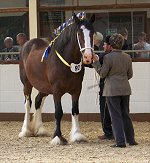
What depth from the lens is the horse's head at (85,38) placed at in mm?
8406

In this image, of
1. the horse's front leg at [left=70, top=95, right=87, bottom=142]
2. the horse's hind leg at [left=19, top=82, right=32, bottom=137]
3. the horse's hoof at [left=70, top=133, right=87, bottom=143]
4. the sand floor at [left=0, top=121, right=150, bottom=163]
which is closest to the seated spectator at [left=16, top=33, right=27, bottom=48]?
the horse's hind leg at [left=19, top=82, right=32, bottom=137]

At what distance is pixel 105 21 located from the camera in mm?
12086

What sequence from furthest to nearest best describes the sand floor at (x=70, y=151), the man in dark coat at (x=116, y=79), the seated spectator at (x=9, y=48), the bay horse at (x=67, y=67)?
the seated spectator at (x=9, y=48), the bay horse at (x=67, y=67), the man in dark coat at (x=116, y=79), the sand floor at (x=70, y=151)

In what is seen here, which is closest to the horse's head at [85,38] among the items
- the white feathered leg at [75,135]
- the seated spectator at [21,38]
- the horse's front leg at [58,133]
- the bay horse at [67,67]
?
the bay horse at [67,67]

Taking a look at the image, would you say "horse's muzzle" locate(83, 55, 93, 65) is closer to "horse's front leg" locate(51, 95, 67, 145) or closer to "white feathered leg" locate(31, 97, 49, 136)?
"horse's front leg" locate(51, 95, 67, 145)

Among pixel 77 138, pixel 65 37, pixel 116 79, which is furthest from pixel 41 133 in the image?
pixel 116 79

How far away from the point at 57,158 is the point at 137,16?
5026mm

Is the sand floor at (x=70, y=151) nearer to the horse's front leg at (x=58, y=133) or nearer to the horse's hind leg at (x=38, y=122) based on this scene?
the horse's front leg at (x=58, y=133)

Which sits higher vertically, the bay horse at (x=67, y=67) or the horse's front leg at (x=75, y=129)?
the bay horse at (x=67, y=67)

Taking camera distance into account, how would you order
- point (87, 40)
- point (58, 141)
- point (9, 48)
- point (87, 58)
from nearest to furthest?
point (87, 58), point (87, 40), point (58, 141), point (9, 48)

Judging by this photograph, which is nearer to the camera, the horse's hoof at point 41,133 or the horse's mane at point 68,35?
the horse's mane at point 68,35

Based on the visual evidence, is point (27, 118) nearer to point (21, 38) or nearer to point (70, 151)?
point (21, 38)

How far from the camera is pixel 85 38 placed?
28.2ft

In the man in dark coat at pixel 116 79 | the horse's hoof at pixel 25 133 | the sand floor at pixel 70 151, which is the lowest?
the horse's hoof at pixel 25 133
